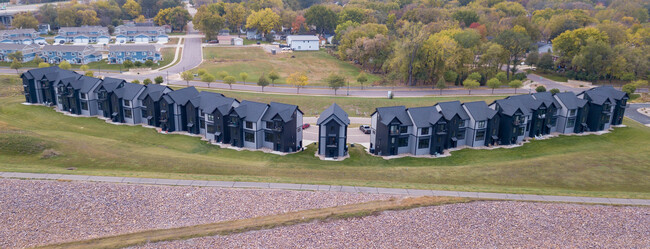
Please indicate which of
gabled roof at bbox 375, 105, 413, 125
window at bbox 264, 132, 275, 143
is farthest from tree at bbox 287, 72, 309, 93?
gabled roof at bbox 375, 105, 413, 125

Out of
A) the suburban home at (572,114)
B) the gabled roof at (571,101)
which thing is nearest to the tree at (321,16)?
the gabled roof at (571,101)

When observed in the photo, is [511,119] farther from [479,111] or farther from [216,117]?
[216,117]

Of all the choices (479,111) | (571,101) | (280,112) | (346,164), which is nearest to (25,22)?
(280,112)

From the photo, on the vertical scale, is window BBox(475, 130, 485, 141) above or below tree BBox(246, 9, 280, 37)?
below

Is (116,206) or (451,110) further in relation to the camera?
(451,110)

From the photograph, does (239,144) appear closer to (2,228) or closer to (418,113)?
(418,113)

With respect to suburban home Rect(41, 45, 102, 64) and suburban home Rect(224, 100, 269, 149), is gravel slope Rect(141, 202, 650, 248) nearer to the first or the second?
suburban home Rect(224, 100, 269, 149)

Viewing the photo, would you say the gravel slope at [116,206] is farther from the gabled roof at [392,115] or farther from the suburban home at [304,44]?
the suburban home at [304,44]

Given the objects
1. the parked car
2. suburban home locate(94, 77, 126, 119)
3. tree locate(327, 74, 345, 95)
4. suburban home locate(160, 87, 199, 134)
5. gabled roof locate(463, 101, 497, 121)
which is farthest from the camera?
tree locate(327, 74, 345, 95)
